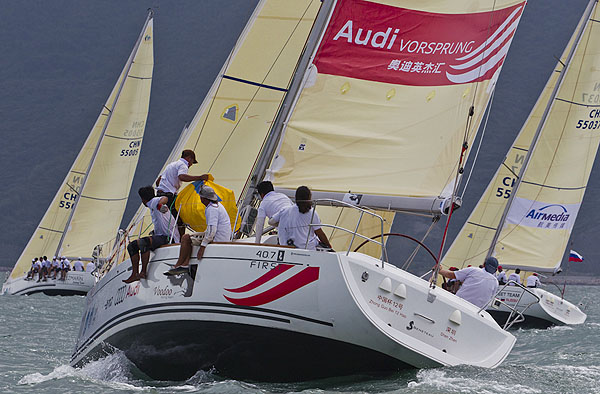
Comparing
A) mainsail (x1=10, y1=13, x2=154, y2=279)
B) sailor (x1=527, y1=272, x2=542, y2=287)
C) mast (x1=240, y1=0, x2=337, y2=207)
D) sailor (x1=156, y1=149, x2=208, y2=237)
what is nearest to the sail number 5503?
sailor (x1=527, y1=272, x2=542, y2=287)

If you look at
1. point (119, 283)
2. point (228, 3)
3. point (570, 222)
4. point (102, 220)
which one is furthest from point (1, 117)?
point (119, 283)

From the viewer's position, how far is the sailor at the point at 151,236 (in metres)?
7.67

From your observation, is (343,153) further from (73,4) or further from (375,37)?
(73,4)

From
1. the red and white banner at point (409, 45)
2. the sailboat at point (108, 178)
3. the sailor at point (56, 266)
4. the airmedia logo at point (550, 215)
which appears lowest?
the sailor at point (56, 266)

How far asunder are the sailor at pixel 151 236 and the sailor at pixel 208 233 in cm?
47

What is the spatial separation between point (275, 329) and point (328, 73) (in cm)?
276

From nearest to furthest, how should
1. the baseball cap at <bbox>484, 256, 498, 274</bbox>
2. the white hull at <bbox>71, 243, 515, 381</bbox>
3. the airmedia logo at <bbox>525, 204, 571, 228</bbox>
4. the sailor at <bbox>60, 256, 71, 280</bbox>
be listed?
the white hull at <bbox>71, 243, 515, 381</bbox> → the baseball cap at <bbox>484, 256, 498, 274</bbox> → the airmedia logo at <bbox>525, 204, 571, 228</bbox> → the sailor at <bbox>60, 256, 71, 280</bbox>

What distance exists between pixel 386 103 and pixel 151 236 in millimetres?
2507

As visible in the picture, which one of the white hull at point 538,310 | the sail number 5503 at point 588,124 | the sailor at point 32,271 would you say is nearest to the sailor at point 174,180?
the white hull at point 538,310

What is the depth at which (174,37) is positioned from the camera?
3738 inches

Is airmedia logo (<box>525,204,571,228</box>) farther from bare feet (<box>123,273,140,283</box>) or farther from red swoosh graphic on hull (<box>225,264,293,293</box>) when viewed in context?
red swoosh graphic on hull (<box>225,264,293,293</box>)

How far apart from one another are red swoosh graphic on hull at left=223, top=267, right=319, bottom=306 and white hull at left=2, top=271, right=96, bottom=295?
64.3 feet

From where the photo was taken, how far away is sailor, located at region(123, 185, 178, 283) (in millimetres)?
7672

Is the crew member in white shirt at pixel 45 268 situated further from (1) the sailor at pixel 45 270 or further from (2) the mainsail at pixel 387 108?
(2) the mainsail at pixel 387 108
